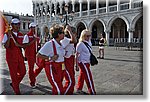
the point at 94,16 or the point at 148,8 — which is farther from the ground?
the point at 94,16

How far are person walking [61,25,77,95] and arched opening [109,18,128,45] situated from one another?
17.5 m

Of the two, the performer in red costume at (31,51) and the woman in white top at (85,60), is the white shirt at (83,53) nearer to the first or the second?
the woman in white top at (85,60)

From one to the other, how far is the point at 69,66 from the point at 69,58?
149 millimetres

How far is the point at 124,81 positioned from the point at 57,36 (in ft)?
7.78

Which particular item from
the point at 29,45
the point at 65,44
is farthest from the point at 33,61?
the point at 65,44

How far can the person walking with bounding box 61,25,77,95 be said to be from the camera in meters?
3.47

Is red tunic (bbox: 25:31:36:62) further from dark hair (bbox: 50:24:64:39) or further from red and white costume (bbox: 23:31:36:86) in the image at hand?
dark hair (bbox: 50:24:64:39)

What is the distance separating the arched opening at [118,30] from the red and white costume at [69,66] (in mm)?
17539

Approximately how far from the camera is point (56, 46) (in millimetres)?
2932

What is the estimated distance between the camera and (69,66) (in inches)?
142

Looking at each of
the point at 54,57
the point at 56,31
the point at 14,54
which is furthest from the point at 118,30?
the point at 54,57

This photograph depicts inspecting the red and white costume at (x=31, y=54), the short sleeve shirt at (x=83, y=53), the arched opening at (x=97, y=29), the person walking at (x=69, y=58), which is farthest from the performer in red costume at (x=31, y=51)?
the arched opening at (x=97, y=29)

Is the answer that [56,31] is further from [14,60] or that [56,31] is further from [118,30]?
[118,30]

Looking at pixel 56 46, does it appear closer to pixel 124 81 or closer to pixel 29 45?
pixel 29 45
